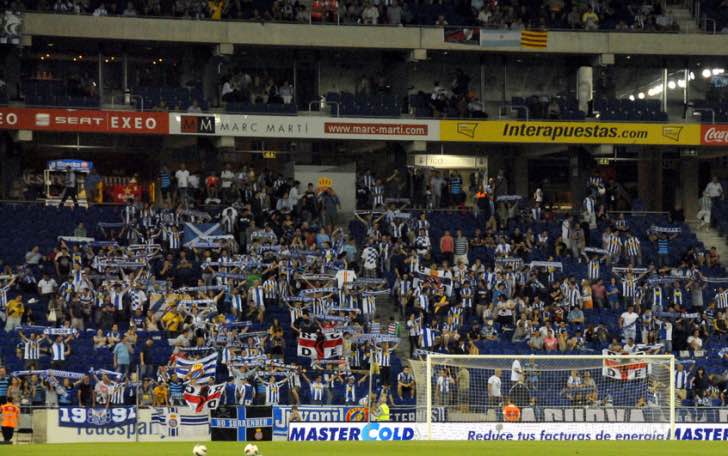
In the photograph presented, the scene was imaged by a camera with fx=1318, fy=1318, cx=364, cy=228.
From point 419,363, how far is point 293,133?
1546 cm

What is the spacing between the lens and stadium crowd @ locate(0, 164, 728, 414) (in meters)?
Result: 32.3

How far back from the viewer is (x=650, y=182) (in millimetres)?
50375

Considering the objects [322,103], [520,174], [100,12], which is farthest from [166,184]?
[520,174]

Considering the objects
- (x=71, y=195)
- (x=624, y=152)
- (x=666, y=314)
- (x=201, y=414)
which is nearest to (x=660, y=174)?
(x=624, y=152)

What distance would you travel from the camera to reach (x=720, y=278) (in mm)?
40969

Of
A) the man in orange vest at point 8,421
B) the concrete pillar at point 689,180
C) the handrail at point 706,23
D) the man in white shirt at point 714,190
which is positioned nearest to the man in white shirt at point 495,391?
the man in orange vest at point 8,421

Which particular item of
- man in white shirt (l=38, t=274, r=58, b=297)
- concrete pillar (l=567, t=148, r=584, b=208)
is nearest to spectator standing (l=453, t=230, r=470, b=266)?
concrete pillar (l=567, t=148, r=584, b=208)

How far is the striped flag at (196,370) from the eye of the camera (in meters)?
31.2

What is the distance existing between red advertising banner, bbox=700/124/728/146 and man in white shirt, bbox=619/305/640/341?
38.2 feet

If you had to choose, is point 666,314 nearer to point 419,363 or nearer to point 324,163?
point 419,363

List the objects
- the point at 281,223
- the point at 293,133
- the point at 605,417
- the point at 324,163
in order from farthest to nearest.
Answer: the point at 324,163
the point at 293,133
the point at 281,223
the point at 605,417

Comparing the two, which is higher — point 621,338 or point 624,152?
point 624,152

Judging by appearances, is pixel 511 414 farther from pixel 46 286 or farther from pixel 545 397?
pixel 46 286

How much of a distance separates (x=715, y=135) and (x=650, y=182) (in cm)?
468
